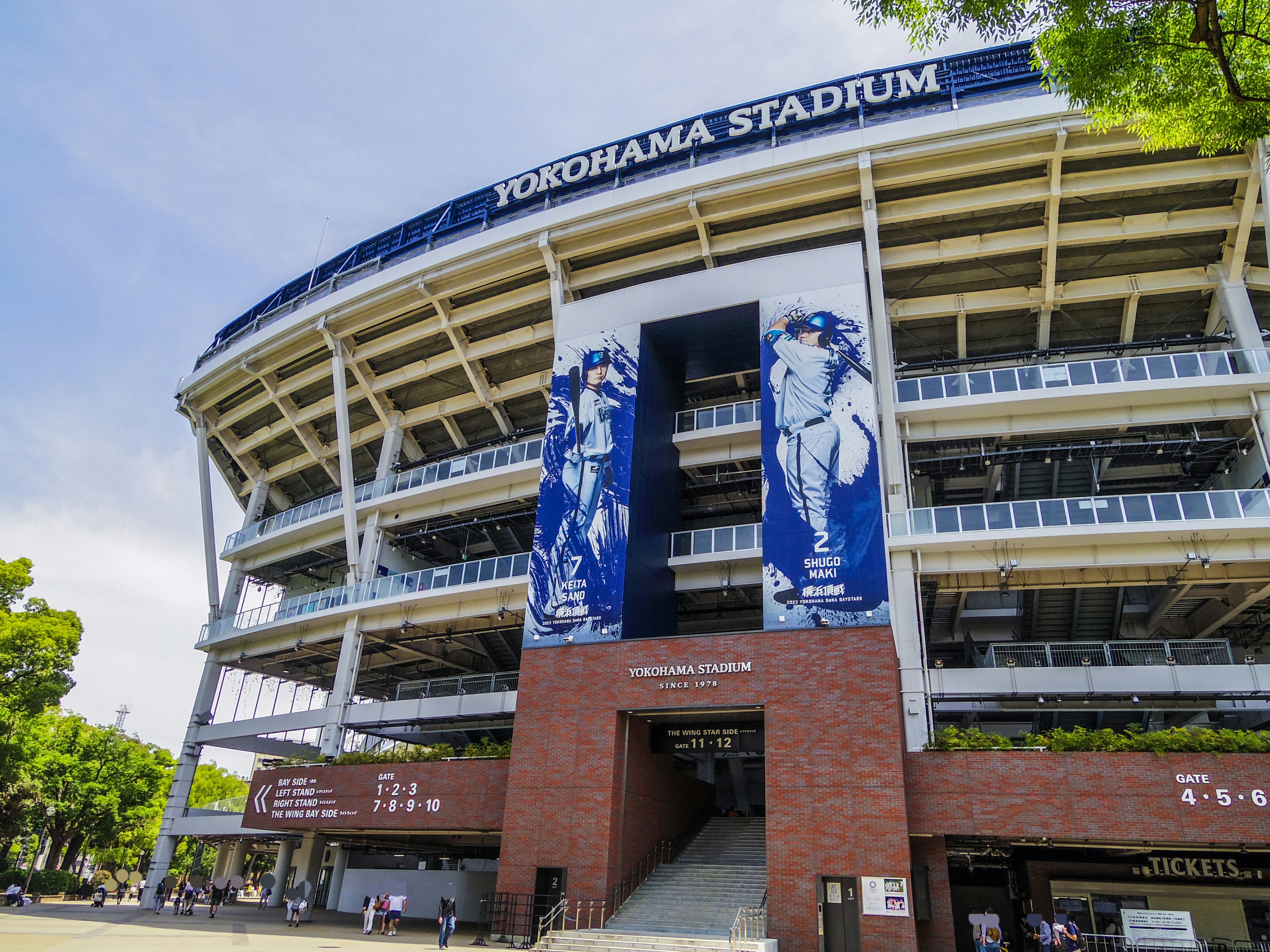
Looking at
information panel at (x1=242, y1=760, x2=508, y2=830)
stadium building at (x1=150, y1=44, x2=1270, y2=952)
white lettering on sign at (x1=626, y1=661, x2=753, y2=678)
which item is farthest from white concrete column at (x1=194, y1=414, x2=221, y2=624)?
white lettering on sign at (x1=626, y1=661, x2=753, y2=678)

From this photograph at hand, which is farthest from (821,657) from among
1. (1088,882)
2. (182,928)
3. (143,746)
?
(143,746)

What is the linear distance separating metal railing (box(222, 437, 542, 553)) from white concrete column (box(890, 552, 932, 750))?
501 inches

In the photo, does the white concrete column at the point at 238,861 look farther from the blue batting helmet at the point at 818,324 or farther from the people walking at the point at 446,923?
the blue batting helmet at the point at 818,324

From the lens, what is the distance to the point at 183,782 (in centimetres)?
3556

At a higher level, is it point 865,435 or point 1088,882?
point 865,435

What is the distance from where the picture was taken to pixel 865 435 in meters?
23.3

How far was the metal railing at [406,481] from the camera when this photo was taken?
31359 mm

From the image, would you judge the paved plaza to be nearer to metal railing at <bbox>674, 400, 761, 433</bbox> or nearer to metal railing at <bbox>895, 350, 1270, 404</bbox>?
metal railing at <bbox>674, 400, 761, 433</bbox>

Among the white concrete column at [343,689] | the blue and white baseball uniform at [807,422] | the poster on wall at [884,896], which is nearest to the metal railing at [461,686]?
the white concrete column at [343,689]

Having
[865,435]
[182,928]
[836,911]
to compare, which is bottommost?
[182,928]

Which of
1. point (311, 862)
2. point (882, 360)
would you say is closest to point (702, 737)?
point (882, 360)

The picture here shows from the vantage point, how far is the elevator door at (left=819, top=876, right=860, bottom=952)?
1748 cm

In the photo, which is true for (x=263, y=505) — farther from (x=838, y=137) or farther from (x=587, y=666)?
(x=838, y=137)

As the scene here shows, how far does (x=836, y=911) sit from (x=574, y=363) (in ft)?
59.2
